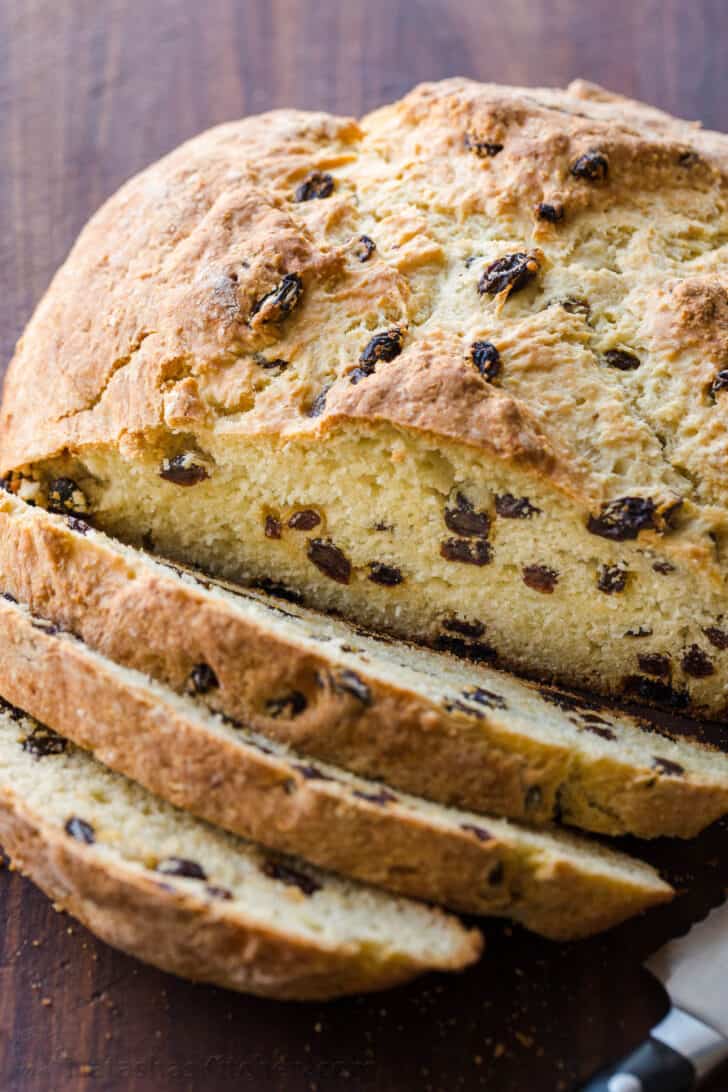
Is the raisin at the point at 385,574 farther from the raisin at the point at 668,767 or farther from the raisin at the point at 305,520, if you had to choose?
the raisin at the point at 668,767

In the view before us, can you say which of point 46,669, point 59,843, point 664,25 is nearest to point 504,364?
point 46,669

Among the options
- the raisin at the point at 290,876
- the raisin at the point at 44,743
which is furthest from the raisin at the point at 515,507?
the raisin at the point at 44,743

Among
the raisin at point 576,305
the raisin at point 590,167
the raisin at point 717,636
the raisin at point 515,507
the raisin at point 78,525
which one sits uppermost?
the raisin at point 590,167

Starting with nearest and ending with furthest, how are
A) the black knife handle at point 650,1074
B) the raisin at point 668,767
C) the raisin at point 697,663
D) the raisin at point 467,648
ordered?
1. the black knife handle at point 650,1074
2. the raisin at point 668,767
3. the raisin at point 697,663
4. the raisin at point 467,648

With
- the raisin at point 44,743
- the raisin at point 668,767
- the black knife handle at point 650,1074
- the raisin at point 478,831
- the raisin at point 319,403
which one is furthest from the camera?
the raisin at point 319,403

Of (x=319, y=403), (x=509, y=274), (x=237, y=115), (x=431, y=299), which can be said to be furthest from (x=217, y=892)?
(x=237, y=115)

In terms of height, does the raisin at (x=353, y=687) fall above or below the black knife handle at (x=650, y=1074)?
above

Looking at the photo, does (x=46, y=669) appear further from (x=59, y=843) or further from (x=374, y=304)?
(x=374, y=304)

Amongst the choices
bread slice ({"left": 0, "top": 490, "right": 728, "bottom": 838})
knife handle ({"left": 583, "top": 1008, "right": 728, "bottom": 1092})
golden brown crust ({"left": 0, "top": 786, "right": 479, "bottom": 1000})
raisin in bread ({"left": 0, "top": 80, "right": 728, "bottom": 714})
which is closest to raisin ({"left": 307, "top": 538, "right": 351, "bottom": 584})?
raisin in bread ({"left": 0, "top": 80, "right": 728, "bottom": 714})

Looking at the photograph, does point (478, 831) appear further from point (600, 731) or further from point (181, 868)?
point (181, 868)
